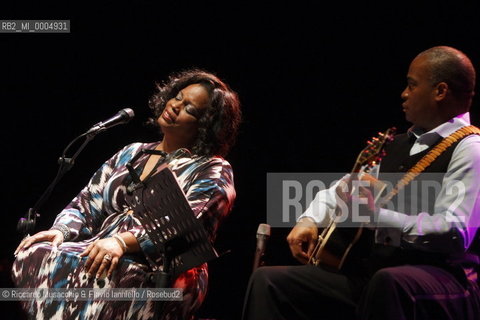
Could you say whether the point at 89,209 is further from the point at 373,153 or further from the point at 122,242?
the point at 373,153

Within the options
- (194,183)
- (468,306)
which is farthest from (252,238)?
(468,306)

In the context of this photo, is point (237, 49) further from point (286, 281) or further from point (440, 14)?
point (286, 281)

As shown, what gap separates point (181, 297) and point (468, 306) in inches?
57.9

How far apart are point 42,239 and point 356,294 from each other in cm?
180

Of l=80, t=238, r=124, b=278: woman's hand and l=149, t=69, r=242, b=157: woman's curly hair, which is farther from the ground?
l=149, t=69, r=242, b=157: woman's curly hair

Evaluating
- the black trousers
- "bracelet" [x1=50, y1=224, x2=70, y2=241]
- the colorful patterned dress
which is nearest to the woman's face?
the colorful patterned dress

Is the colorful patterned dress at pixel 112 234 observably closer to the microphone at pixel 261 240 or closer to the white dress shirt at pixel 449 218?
the microphone at pixel 261 240

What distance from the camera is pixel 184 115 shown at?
3895mm

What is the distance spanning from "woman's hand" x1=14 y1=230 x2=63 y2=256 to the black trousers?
128 centimetres

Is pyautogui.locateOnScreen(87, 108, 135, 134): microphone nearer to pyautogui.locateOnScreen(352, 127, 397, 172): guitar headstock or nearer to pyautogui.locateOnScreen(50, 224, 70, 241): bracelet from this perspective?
pyautogui.locateOnScreen(50, 224, 70, 241): bracelet

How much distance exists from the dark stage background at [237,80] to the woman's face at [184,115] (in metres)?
0.85

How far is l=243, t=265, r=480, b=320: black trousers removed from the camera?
2406 mm

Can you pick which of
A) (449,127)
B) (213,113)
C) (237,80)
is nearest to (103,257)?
(213,113)

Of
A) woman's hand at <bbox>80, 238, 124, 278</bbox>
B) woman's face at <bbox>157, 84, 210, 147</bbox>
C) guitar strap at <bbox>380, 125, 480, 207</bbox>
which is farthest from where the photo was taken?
woman's face at <bbox>157, 84, 210, 147</bbox>
